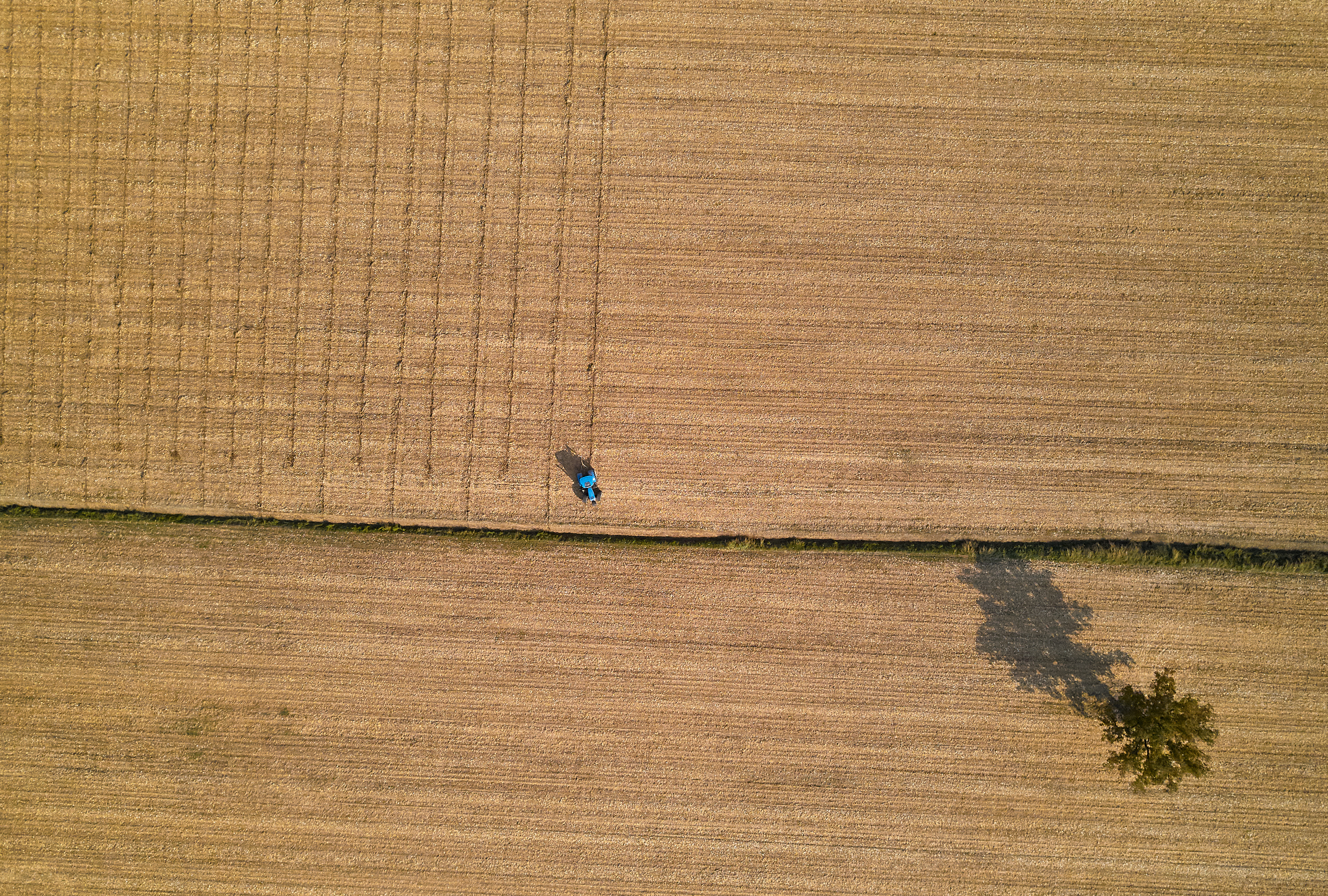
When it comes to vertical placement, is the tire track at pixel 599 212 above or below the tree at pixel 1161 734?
above

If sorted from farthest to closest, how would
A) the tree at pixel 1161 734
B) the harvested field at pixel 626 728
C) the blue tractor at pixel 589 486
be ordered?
the harvested field at pixel 626 728 < the blue tractor at pixel 589 486 < the tree at pixel 1161 734

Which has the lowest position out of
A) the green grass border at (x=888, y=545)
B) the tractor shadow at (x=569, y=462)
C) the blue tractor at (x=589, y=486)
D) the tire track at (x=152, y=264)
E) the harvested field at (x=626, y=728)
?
the harvested field at (x=626, y=728)

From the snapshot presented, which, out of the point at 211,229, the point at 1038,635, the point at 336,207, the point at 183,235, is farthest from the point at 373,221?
the point at 1038,635

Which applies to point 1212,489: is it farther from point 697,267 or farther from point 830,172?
point 697,267

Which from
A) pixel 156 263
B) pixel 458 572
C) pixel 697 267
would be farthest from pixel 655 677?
pixel 156 263

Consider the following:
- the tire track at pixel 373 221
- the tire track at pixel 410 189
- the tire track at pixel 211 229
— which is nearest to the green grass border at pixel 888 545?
the tire track at pixel 211 229

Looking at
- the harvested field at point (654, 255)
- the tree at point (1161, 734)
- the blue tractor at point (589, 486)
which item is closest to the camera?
the tree at point (1161, 734)

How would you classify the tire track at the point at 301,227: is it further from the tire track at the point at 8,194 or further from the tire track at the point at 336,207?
the tire track at the point at 8,194
